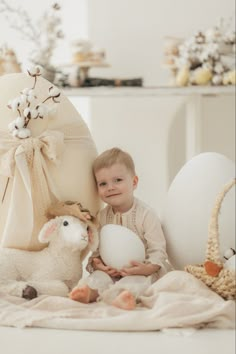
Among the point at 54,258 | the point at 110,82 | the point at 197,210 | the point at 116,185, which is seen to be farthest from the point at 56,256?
the point at 110,82

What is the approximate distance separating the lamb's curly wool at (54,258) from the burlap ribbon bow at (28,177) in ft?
0.18

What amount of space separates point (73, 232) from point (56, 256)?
74mm

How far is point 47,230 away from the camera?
1.62 m

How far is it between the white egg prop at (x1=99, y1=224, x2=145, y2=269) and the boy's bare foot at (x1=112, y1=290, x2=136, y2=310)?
164 millimetres

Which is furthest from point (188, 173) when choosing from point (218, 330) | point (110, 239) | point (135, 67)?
point (135, 67)

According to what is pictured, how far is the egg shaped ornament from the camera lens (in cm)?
163

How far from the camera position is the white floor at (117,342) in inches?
51.5

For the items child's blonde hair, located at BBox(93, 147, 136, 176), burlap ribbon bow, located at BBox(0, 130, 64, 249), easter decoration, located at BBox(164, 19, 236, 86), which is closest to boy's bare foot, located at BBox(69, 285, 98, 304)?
burlap ribbon bow, located at BBox(0, 130, 64, 249)

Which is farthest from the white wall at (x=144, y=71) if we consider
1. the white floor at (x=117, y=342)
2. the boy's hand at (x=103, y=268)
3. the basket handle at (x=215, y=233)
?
the white floor at (x=117, y=342)

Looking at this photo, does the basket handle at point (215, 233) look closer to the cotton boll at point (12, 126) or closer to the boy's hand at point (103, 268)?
the boy's hand at point (103, 268)

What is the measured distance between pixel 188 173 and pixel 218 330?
0.46 metres

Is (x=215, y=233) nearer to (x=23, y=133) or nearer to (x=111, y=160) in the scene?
(x=111, y=160)

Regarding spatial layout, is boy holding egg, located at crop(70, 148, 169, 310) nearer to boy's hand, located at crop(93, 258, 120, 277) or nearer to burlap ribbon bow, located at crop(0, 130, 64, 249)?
boy's hand, located at crop(93, 258, 120, 277)

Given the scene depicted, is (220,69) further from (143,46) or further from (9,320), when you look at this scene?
(9,320)
